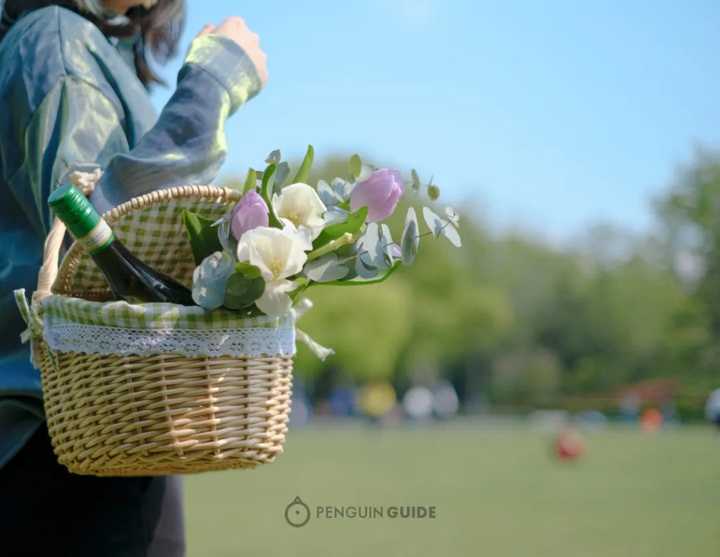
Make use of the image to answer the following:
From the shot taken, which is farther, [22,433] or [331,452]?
[331,452]

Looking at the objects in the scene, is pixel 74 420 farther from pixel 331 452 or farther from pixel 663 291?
pixel 663 291

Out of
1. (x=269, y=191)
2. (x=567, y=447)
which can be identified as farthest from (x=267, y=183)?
(x=567, y=447)

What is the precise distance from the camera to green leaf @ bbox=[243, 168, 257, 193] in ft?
4.58

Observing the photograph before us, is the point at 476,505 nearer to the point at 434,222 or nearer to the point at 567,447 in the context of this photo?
the point at 567,447

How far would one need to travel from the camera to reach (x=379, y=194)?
1.42 m

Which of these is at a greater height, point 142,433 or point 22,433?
point 142,433

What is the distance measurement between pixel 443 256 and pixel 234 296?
49473 mm

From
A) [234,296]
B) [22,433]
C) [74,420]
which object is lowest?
[22,433]

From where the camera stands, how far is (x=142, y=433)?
133 centimetres

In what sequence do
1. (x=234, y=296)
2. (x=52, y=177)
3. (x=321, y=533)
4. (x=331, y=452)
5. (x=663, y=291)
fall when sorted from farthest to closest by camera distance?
1. (x=663, y=291)
2. (x=331, y=452)
3. (x=321, y=533)
4. (x=52, y=177)
5. (x=234, y=296)

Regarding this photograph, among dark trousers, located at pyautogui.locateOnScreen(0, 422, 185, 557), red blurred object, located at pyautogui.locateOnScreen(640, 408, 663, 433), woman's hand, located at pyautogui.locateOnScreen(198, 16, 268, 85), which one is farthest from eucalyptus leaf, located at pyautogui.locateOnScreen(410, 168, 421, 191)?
red blurred object, located at pyautogui.locateOnScreen(640, 408, 663, 433)

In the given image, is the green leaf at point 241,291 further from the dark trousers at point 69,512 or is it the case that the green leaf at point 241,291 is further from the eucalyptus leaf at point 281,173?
the dark trousers at point 69,512

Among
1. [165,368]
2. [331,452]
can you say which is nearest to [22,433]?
[165,368]

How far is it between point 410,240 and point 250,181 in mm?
228
